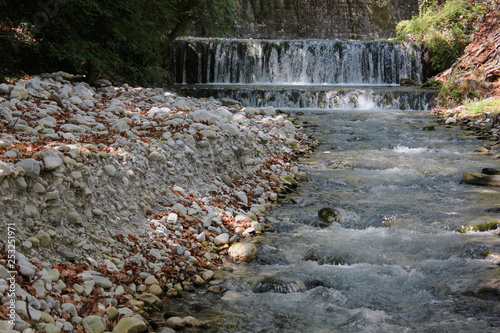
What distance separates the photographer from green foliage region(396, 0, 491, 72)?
1518cm

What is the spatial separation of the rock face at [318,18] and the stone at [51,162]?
19231mm

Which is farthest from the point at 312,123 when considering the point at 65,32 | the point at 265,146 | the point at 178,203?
the point at 178,203

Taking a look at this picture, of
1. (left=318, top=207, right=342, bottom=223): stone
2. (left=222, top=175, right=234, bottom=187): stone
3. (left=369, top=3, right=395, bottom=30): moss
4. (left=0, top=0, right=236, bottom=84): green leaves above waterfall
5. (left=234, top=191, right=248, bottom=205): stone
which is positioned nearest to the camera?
(left=318, top=207, right=342, bottom=223): stone

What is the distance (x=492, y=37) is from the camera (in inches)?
541

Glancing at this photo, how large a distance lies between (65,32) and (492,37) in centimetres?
1237

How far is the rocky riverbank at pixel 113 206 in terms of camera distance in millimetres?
2812

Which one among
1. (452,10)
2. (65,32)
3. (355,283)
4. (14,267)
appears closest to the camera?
(14,267)

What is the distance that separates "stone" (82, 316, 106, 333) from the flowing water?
0.64 meters

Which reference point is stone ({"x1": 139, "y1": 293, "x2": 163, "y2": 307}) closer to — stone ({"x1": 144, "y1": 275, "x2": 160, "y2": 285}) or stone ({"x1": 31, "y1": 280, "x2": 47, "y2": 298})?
stone ({"x1": 144, "y1": 275, "x2": 160, "y2": 285})

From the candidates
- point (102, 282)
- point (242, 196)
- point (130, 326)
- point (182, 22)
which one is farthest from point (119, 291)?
point (182, 22)

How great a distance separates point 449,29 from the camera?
1561 cm

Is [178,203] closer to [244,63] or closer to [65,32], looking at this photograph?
[65,32]

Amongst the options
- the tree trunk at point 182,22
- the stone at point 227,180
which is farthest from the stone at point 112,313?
the tree trunk at point 182,22

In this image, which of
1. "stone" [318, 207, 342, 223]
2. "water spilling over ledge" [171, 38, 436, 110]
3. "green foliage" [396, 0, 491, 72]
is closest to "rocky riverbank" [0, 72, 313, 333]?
"stone" [318, 207, 342, 223]
